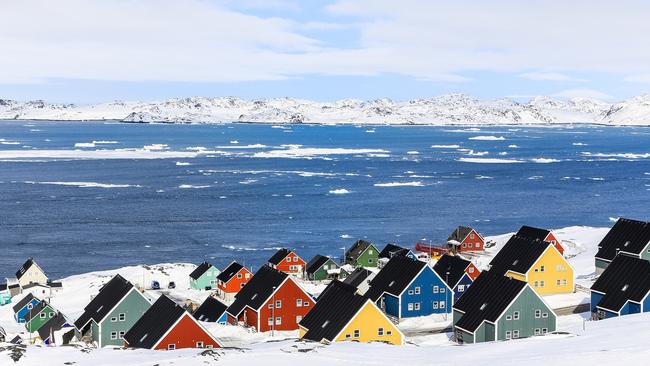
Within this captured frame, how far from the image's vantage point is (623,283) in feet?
155

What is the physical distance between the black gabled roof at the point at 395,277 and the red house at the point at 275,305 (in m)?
4.75

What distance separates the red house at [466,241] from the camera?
267 ft

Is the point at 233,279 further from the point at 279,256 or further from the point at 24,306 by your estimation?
the point at 24,306

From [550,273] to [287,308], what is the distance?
59.3ft

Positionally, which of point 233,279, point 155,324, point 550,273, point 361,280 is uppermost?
point 155,324

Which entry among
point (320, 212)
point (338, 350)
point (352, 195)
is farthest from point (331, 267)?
point (352, 195)

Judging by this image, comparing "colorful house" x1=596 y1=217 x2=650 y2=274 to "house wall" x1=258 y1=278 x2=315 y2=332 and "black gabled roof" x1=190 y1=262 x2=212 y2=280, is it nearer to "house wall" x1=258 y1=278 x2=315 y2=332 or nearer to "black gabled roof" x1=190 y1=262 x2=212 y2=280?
"house wall" x1=258 y1=278 x2=315 y2=332

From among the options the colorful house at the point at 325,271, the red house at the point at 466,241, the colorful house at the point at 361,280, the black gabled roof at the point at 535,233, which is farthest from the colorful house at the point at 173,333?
the red house at the point at 466,241

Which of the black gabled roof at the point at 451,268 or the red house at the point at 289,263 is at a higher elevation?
the black gabled roof at the point at 451,268

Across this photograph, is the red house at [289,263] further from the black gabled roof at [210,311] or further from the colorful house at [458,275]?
the black gabled roof at [210,311]

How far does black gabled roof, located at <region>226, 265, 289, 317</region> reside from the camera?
167 feet

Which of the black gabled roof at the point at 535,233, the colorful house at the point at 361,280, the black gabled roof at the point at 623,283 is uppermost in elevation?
the black gabled roof at the point at 623,283

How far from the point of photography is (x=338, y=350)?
120 ft

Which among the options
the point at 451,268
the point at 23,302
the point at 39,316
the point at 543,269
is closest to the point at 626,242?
the point at 543,269
